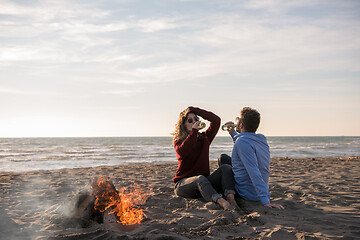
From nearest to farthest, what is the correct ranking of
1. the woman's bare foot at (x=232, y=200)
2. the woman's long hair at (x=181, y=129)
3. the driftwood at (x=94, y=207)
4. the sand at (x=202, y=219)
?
the sand at (x=202, y=219), the driftwood at (x=94, y=207), the woman's bare foot at (x=232, y=200), the woman's long hair at (x=181, y=129)

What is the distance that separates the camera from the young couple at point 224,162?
4.00 metres

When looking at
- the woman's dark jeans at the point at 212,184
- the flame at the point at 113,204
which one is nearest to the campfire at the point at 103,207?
the flame at the point at 113,204

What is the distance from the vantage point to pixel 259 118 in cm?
409

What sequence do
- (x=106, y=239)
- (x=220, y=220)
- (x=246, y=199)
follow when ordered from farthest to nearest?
(x=246, y=199), (x=220, y=220), (x=106, y=239)

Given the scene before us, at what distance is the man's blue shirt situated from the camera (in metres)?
3.94

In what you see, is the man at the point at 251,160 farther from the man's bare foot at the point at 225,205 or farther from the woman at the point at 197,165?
the man's bare foot at the point at 225,205

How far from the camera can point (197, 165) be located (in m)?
4.59

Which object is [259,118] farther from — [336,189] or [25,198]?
[25,198]

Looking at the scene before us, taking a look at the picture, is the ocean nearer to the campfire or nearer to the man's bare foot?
the campfire

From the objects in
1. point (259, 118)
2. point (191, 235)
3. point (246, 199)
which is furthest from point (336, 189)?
point (191, 235)

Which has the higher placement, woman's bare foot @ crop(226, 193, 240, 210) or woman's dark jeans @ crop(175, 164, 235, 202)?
woman's dark jeans @ crop(175, 164, 235, 202)

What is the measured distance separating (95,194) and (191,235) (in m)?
1.34

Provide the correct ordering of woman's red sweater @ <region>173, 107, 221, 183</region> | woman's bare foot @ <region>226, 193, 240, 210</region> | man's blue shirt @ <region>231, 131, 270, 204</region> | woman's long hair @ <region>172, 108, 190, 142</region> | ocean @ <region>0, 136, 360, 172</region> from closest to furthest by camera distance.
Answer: man's blue shirt @ <region>231, 131, 270, 204</region>
woman's bare foot @ <region>226, 193, 240, 210</region>
woman's red sweater @ <region>173, 107, 221, 183</region>
woman's long hair @ <region>172, 108, 190, 142</region>
ocean @ <region>0, 136, 360, 172</region>

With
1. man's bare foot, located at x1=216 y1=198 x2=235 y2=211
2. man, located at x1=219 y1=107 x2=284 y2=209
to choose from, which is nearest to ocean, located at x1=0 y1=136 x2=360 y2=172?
man's bare foot, located at x1=216 y1=198 x2=235 y2=211
